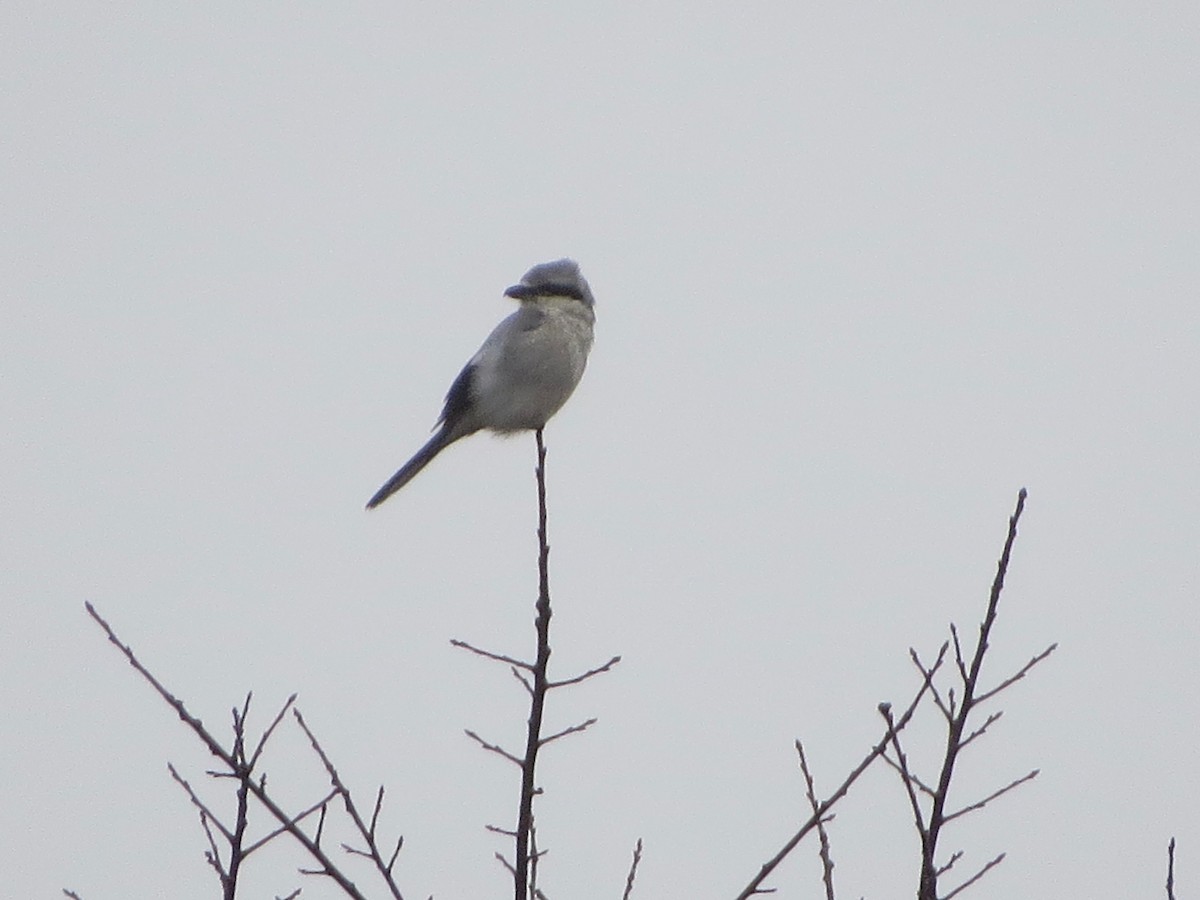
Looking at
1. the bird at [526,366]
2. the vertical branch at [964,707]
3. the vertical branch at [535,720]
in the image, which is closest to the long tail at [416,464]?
the bird at [526,366]

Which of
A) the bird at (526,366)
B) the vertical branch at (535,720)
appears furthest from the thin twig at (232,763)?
the bird at (526,366)

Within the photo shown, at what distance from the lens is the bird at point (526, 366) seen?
18.4ft

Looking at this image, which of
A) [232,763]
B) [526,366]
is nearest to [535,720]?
[232,763]

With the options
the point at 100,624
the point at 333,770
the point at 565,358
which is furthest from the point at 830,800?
the point at 565,358

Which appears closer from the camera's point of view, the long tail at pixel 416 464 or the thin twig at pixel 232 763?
the thin twig at pixel 232 763

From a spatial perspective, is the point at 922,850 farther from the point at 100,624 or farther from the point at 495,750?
the point at 100,624

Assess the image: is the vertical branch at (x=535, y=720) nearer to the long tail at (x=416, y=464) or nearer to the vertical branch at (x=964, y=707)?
the vertical branch at (x=964, y=707)

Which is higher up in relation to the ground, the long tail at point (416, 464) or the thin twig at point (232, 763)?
the long tail at point (416, 464)

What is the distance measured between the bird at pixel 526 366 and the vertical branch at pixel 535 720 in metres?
2.52

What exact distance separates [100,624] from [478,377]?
10.8ft

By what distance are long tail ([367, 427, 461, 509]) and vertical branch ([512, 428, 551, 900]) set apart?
300cm

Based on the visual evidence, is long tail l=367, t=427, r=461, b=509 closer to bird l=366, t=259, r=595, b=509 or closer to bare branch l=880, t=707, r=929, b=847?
bird l=366, t=259, r=595, b=509

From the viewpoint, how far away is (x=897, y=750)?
2453 millimetres

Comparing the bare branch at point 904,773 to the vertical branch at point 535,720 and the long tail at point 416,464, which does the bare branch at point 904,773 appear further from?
the long tail at point 416,464
